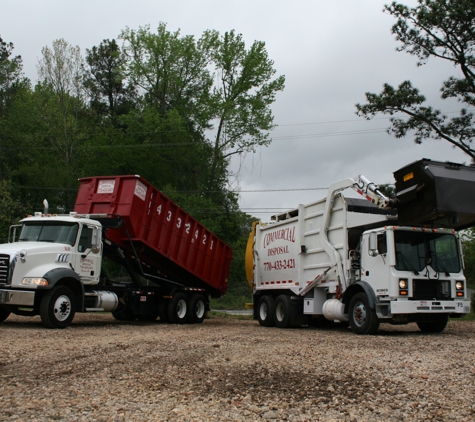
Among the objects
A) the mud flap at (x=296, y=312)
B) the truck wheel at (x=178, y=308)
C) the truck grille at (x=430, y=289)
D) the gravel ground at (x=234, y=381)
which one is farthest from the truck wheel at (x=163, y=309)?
the truck grille at (x=430, y=289)

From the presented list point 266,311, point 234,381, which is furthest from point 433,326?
point 234,381

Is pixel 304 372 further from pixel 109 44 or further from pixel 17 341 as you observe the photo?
pixel 109 44

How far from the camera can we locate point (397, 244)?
37.8ft

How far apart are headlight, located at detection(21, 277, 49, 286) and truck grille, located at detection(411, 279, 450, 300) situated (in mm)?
7746

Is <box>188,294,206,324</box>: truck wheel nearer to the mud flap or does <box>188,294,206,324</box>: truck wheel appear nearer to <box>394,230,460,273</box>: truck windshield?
the mud flap

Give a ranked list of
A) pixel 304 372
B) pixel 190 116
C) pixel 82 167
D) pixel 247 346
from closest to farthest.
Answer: pixel 304 372 → pixel 247 346 → pixel 82 167 → pixel 190 116

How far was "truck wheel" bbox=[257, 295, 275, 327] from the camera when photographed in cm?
1552

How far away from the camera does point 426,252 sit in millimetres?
11758

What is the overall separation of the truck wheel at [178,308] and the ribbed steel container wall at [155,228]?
714mm

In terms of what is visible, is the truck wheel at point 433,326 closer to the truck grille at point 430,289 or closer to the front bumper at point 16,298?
the truck grille at point 430,289

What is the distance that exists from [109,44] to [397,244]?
42786 millimetres

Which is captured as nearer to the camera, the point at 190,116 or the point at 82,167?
the point at 82,167

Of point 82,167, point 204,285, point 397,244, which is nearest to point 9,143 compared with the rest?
point 82,167

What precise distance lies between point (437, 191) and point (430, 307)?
2.46m
